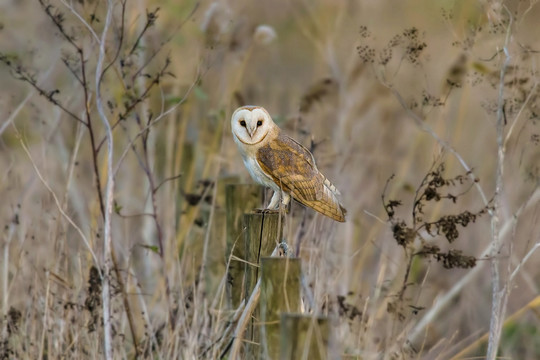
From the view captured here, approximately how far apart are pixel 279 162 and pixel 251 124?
0.18m

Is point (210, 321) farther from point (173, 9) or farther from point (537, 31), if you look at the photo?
point (537, 31)

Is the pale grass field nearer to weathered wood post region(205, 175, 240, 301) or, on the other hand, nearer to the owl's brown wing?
weathered wood post region(205, 175, 240, 301)

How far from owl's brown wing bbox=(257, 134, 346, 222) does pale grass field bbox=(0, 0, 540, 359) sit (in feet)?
0.51

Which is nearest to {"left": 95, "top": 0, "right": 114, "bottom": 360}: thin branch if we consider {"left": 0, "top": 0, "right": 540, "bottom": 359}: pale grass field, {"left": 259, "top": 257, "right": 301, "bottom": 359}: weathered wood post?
{"left": 0, "top": 0, "right": 540, "bottom": 359}: pale grass field

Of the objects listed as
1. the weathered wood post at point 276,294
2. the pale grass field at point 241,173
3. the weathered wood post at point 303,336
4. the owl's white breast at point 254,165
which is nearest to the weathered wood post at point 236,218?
the pale grass field at point 241,173

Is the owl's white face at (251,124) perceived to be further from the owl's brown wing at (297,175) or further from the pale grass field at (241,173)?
Answer: the pale grass field at (241,173)

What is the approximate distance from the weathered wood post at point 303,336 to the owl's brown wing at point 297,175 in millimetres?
1309

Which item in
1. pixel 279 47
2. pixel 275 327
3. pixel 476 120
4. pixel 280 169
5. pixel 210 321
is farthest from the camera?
pixel 279 47

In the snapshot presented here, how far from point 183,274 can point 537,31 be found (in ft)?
8.45

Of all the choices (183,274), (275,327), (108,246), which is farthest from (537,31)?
(275,327)

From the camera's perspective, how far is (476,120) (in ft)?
26.6

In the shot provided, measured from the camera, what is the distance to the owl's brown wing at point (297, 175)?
326cm

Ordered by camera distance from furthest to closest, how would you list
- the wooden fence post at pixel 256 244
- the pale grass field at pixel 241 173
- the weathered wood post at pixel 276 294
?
1. the pale grass field at pixel 241 173
2. the wooden fence post at pixel 256 244
3. the weathered wood post at pixel 276 294

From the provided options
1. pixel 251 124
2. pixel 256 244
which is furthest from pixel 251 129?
pixel 256 244
